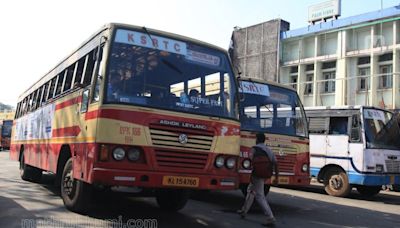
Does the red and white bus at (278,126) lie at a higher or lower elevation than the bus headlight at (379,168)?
higher

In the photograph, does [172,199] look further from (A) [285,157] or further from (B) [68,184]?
(A) [285,157]

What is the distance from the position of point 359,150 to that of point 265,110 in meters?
4.89

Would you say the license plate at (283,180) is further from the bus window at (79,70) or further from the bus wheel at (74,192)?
the bus window at (79,70)

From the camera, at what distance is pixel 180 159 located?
6746 mm

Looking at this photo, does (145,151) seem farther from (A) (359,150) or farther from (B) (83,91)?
(A) (359,150)

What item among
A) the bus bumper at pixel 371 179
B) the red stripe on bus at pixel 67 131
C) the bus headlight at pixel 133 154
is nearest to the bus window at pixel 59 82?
the red stripe on bus at pixel 67 131

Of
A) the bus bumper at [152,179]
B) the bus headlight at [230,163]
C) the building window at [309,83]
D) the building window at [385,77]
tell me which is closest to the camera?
the bus bumper at [152,179]

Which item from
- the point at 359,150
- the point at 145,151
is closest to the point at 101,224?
the point at 145,151

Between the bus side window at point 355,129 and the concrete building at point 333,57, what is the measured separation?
9.36 metres

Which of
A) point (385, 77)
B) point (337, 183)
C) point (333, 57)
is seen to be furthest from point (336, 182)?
point (333, 57)

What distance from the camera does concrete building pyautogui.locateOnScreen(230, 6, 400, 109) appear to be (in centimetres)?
2295

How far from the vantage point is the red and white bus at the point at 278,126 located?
9.74 meters

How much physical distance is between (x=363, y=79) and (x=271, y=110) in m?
15.6

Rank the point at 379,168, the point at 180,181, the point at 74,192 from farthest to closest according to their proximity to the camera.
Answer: the point at 379,168 < the point at 74,192 < the point at 180,181
